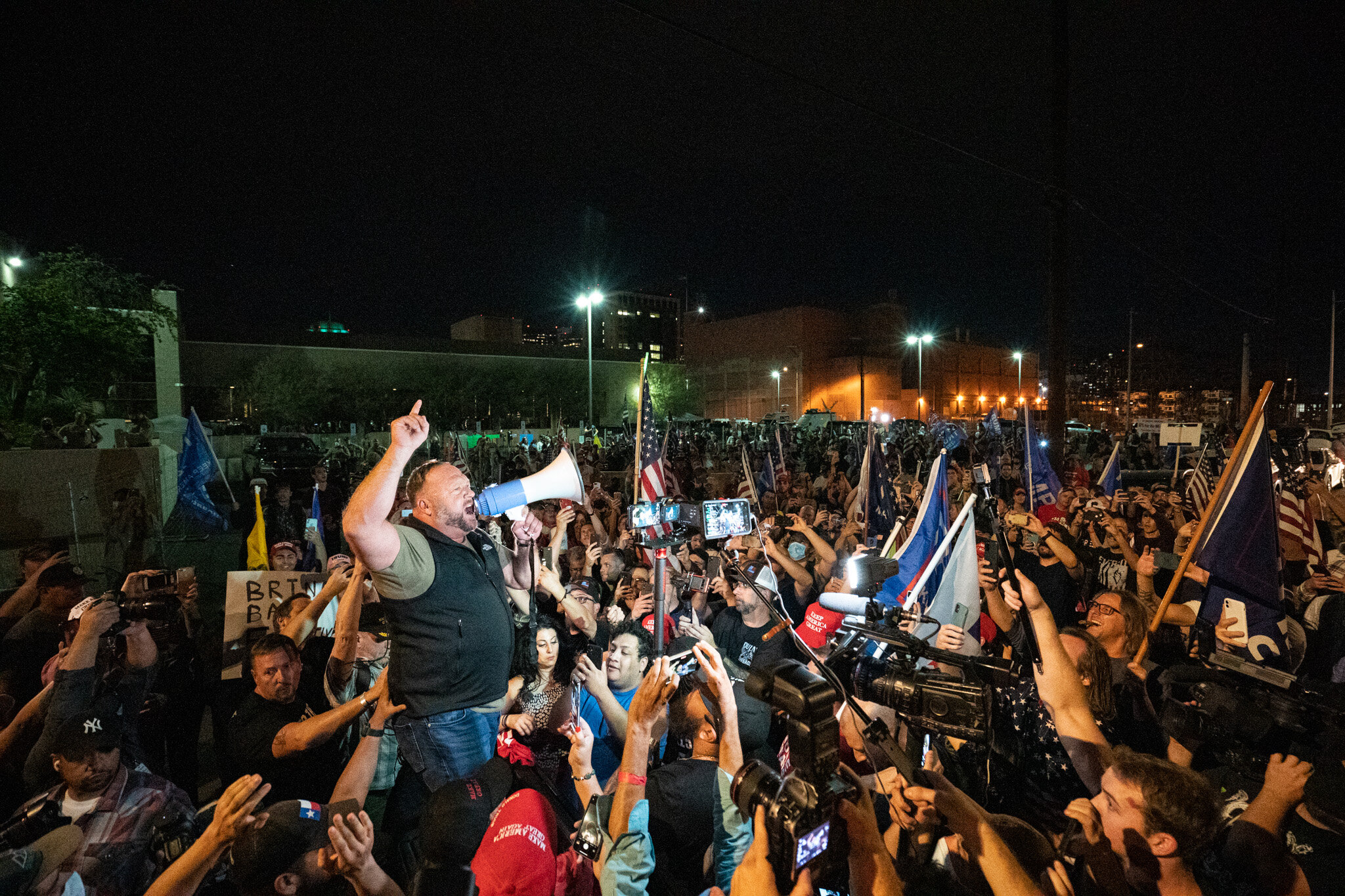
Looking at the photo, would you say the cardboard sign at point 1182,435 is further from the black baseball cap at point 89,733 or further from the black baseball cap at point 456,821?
the black baseball cap at point 89,733

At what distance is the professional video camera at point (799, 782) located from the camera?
1.68 metres

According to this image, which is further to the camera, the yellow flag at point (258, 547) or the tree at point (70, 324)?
the tree at point (70, 324)

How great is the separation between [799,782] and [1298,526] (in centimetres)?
669

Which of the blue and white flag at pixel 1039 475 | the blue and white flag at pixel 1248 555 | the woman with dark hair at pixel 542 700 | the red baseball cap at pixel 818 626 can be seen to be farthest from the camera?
the blue and white flag at pixel 1039 475

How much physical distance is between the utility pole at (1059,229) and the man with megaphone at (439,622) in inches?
319

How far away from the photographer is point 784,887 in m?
1.77

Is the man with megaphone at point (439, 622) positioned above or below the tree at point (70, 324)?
below

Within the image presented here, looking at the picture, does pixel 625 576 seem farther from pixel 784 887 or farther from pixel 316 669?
pixel 784 887

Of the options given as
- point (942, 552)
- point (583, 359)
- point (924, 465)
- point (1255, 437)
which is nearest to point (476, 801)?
point (942, 552)

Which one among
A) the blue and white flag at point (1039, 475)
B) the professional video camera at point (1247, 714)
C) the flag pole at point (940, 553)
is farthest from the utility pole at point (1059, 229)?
the professional video camera at point (1247, 714)

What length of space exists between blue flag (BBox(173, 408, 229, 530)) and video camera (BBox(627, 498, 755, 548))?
648 cm

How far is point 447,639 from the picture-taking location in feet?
8.96

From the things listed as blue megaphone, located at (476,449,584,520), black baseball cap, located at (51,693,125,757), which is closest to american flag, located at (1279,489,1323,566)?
blue megaphone, located at (476,449,584,520)

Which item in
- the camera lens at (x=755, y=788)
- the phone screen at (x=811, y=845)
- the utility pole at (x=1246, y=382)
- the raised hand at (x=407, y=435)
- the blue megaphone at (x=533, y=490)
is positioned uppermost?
the utility pole at (x=1246, y=382)
